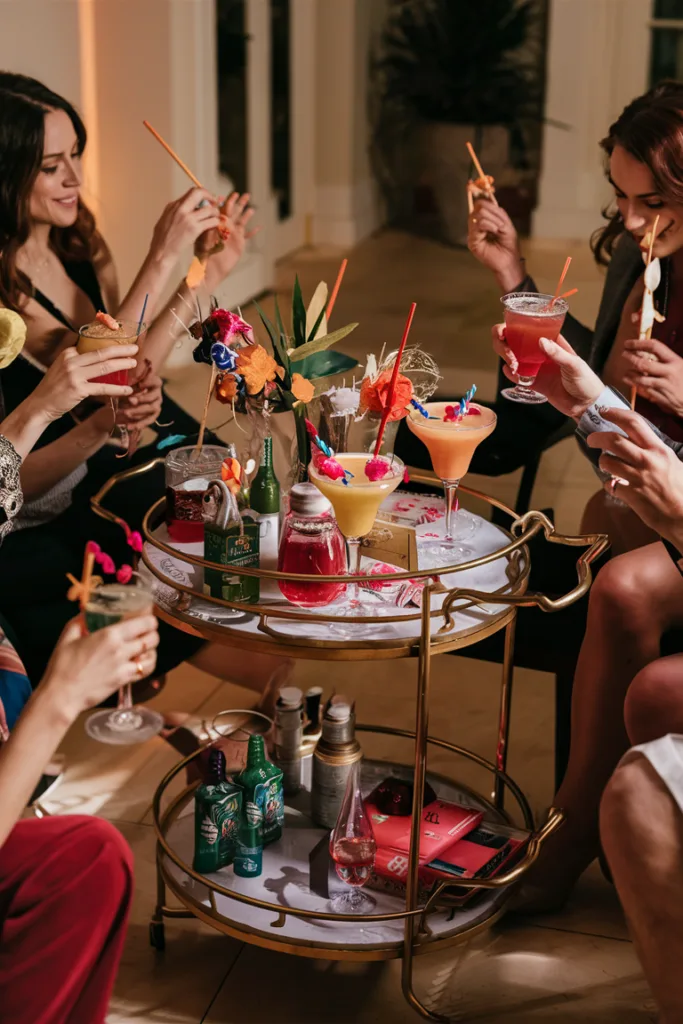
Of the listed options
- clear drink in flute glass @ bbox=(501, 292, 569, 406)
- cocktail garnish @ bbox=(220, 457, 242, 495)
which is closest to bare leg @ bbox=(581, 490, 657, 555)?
clear drink in flute glass @ bbox=(501, 292, 569, 406)

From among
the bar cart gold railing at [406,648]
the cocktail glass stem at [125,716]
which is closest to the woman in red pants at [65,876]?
the bar cart gold railing at [406,648]

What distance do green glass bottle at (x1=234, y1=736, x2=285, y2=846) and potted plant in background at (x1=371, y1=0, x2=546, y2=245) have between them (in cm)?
542

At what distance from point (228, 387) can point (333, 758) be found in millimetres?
611

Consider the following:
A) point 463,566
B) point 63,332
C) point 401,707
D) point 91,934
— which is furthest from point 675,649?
point 63,332

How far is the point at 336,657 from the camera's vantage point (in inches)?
64.7

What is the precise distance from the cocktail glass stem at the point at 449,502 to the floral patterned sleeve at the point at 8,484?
655mm

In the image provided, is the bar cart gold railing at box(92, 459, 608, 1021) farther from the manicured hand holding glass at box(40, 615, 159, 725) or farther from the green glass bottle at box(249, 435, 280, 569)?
the manicured hand holding glass at box(40, 615, 159, 725)

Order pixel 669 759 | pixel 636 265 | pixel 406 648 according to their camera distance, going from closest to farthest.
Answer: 1. pixel 669 759
2. pixel 406 648
3. pixel 636 265

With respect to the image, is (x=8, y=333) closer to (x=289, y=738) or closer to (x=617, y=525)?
(x=289, y=738)

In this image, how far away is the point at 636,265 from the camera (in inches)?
98.5

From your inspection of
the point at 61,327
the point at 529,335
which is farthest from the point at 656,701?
the point at 61,327

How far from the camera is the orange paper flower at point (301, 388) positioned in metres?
1.85

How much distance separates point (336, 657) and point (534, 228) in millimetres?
5862

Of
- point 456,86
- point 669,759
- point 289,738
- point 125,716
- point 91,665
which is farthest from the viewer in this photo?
point 456,86
